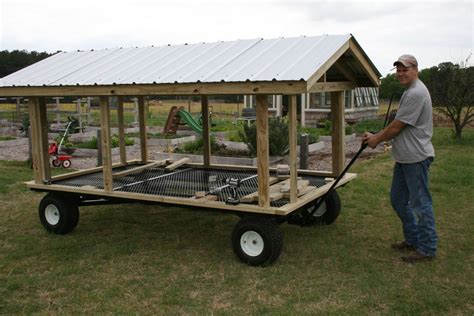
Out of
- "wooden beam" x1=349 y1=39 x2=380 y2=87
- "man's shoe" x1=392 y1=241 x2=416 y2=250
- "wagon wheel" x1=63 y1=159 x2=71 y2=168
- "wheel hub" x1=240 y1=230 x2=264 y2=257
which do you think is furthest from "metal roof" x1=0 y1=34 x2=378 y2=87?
"wagon wheel" x1=63 y1=159 x2=71 y2=168

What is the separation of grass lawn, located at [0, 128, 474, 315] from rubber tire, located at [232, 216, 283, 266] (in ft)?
0.42

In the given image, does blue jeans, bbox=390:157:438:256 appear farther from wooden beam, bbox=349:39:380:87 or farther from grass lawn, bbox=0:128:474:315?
wooden beam, bbox=349:39:380:87

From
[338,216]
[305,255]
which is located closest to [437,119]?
[338,216]

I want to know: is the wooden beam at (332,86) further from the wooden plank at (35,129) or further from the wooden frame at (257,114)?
the wooden plank at (35,129)

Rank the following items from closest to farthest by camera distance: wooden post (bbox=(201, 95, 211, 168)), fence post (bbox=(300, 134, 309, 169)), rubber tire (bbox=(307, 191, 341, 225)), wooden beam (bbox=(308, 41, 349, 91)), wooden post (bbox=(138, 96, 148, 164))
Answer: wooden beam (bbox=(308, 41, 349, 91)) < rubber tire (bbox=(307, 191, 341, 225)) < wooden post (bbox=(201, 95, 211, 168)) < wooden post (bbox=(138, 96, 148, 164)) < fence post (bbox=(300, 134, 309, 169))

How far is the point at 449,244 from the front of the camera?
6312mm

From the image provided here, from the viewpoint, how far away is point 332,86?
20.8 feet

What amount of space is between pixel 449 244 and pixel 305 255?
1830mm

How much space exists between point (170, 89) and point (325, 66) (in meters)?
1.69

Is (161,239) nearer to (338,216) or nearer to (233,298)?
(233,298)

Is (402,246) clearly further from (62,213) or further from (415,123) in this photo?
(62,213)

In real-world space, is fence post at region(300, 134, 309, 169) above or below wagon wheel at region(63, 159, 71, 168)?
above

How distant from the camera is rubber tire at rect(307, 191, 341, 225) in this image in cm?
715

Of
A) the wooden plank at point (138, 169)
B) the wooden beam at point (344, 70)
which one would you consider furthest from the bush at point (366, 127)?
the wooden beam at point (344, 70)
